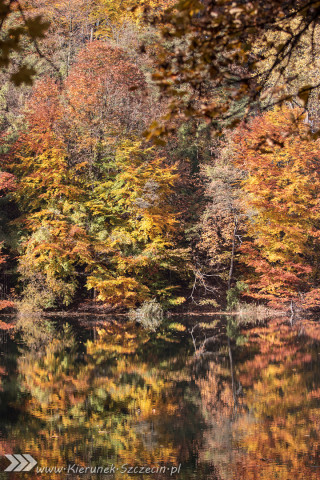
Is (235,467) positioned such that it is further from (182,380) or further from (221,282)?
(221,282)

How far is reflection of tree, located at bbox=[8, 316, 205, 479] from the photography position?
5891 millimetres

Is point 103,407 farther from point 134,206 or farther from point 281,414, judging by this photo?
point 134,206

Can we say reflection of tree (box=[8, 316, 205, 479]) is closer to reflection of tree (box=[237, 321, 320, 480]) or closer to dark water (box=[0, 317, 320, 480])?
dark water (box=[0, 317, 320, 480])

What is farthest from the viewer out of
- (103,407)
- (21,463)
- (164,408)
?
(103,407)

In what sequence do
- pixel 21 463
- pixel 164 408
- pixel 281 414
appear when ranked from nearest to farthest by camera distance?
1. pixel 21 463
2. pixel 281 414
3. pixel 164 408

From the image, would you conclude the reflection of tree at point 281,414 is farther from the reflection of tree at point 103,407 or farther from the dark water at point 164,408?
the reflection of tree at point 103,407

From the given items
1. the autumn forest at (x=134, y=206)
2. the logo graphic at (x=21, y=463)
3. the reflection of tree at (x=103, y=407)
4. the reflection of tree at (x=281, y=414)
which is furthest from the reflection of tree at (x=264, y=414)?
the autumn forest at (x=134, y=206)

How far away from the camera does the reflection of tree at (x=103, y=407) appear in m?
5.89

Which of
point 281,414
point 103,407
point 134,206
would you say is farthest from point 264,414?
point 134,206

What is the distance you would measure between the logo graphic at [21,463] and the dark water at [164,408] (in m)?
0.07

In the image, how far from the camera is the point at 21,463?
5.54 meters

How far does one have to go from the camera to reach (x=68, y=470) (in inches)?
209

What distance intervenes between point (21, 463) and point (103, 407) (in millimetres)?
2437

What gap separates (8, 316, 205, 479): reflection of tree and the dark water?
2 cm
